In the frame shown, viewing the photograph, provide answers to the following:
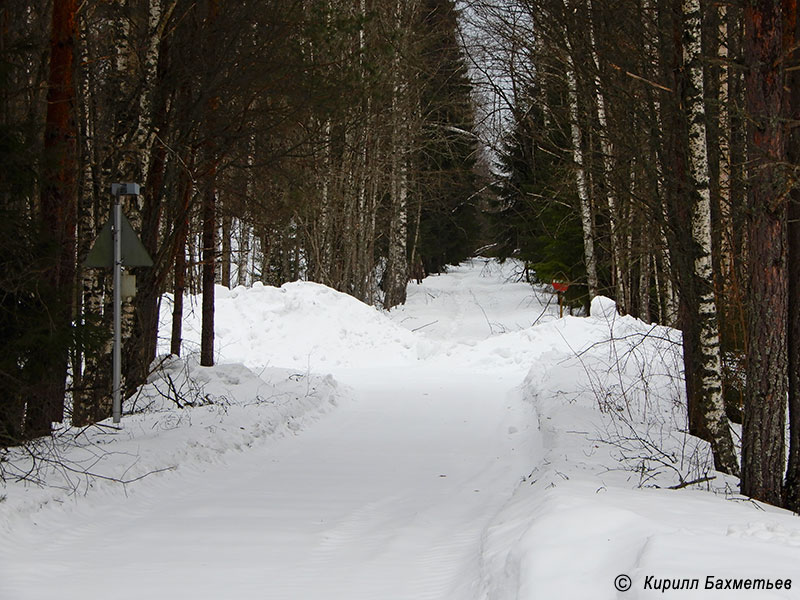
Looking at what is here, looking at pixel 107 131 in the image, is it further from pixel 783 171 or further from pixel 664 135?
pixel 783 171

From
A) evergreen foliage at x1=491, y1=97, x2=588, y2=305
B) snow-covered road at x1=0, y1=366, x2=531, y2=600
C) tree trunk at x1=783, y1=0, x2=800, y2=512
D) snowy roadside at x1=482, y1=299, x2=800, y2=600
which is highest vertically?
evergreen foliage at x1=491, y1=97, x2=588, y2=305

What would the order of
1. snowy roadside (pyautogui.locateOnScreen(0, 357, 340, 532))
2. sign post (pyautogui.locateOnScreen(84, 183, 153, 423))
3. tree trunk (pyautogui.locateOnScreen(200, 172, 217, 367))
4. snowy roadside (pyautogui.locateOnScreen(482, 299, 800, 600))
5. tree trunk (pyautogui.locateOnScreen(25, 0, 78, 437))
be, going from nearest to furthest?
1. snowy roadside (pyautogui.locateOnScreen(482, 299, 800, 600))
2. snowy roadside (pyautogui.locateOnScreen(0, 357, 340, 532))
3. tree trunk (pyautogui.locateOnScreen(25, 0, 78, 437))
4. sign post (pyautogui.locateOnScreen(84, 183, 153, 423))
5. tree trunk (pyautogui.locateOnScreen(200, 172, 217, 367))

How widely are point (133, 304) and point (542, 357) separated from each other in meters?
10.1

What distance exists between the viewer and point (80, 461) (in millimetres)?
7434

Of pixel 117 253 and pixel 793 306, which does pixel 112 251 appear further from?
pixel 793 306

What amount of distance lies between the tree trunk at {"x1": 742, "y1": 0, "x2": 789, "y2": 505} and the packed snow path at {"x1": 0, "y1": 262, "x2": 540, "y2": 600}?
7.93 feet

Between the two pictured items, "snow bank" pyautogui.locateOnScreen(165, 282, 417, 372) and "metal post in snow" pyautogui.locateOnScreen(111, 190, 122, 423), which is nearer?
"metal post in snow" pyautogui.locateOnScreen(111, 190, 122, 423)

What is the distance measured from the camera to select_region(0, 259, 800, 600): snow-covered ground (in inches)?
173

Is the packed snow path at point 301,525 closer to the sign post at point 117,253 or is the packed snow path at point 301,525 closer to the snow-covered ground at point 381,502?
the snow-covered ground at point 381,502

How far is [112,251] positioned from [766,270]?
7275 millimetres

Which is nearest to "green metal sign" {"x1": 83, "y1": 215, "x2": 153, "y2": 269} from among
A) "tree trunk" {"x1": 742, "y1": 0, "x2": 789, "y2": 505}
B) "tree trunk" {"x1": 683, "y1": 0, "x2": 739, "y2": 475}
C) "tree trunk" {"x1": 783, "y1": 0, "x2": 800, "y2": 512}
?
"tree trunk" {"x1": 683, "y1": 0, "x2": 739, "y2": 475}

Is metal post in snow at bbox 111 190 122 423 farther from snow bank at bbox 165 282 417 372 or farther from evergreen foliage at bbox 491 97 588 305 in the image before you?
evergreen foliage at bbox 491 97 588 305

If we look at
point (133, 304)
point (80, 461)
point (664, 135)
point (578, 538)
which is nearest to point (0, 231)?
point (80, 461)

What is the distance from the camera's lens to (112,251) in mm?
9336
